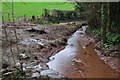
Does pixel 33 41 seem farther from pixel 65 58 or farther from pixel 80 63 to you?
pixel 80 63

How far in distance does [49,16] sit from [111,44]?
23.9m

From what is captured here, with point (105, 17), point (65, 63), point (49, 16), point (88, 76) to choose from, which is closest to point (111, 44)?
point (105, 17)

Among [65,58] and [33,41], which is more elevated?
[33,41]

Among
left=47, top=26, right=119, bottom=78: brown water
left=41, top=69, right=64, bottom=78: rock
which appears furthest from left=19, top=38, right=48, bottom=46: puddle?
left=41, top=69, right=64, bottom=78: rock

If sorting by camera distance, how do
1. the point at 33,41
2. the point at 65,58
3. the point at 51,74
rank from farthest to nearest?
the point at 33,41 < the point at 65,58 < the point at 51,74

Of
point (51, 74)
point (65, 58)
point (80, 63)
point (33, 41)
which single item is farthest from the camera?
point (33, 41)

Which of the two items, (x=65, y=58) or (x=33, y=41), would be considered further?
(x=33, y=41)

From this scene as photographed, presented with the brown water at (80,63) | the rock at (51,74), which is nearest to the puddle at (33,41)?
the brown water at (80,63)

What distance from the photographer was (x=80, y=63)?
20250 millimetres

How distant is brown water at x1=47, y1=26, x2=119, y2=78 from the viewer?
17.5m

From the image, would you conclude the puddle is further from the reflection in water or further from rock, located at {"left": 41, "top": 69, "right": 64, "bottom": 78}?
rock, located at {"left": 41, "top": 69, "right": 64, "bottom": 78}

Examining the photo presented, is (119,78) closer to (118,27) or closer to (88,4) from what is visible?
(118,27)

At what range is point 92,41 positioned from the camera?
28.2 metres

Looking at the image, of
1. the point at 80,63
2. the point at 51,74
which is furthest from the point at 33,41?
the point at 51,74
